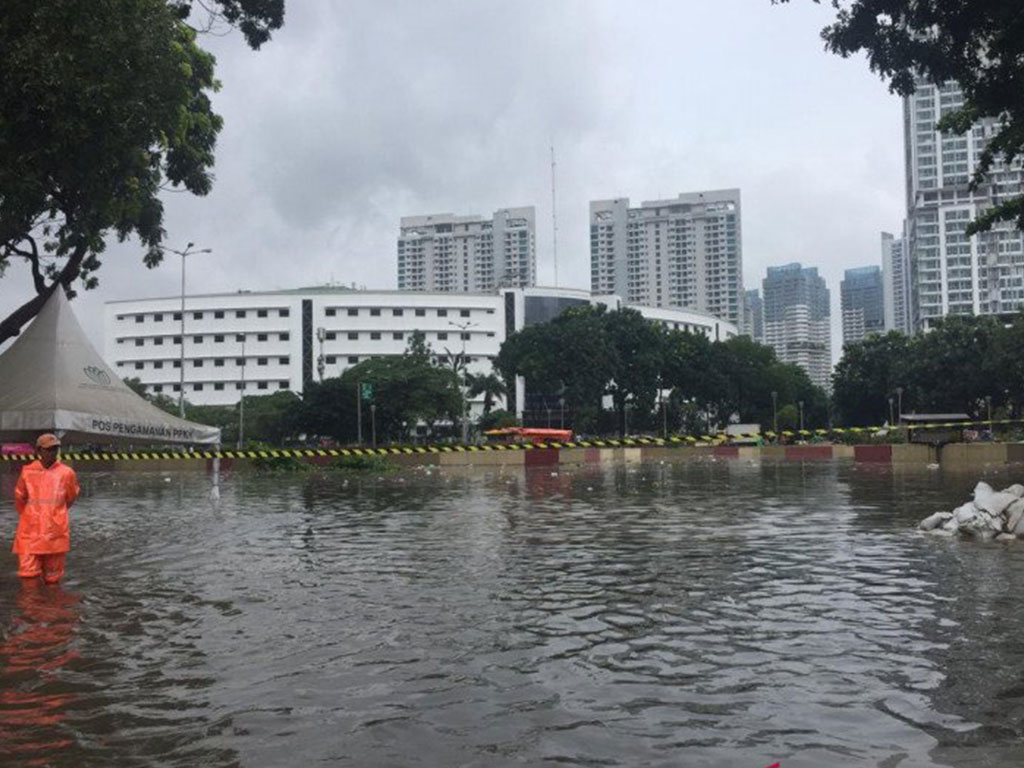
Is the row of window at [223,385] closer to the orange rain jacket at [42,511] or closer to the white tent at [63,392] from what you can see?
the white tent at [63,392]

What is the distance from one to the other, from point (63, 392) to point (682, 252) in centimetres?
14698

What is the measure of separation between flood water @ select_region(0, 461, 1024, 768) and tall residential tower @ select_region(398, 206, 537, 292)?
5482 inches

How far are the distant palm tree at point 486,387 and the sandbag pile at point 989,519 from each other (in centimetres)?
8187

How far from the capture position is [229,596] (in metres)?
8.45

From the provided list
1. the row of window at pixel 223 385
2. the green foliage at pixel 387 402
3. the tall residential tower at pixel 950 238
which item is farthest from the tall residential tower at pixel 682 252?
the green foliage at pixel 387 402

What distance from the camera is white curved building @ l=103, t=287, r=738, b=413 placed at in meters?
106

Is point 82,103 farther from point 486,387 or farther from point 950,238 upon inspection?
point 950,238

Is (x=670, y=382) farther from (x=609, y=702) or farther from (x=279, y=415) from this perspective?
(x=609, y=702)

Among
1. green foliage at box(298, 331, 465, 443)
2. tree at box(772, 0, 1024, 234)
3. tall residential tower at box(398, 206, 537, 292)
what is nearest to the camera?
tree at box(772, 0, 1024, 234)

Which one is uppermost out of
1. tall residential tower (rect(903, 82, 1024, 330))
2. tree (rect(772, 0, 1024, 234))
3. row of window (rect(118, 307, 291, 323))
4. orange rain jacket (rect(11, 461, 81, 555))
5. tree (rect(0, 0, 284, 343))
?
tall residential tower (rect(903, 82, 1024, 330))

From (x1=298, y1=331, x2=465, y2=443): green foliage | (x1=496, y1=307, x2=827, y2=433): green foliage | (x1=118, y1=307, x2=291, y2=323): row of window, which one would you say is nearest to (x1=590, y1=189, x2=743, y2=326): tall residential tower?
(x1=496, y1=307, x2=827, y2=433): green foliage

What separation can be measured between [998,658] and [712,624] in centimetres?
194

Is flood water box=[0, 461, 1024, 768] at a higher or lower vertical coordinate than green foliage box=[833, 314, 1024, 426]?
lower

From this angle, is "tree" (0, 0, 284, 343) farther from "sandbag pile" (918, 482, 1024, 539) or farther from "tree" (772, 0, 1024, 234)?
"sandbag pile" (918, 482, 1024, 539)
